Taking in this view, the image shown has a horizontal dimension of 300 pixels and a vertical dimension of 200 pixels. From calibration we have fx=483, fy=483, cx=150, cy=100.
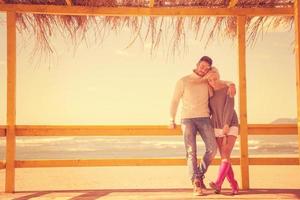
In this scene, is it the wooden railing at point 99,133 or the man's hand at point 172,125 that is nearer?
the man's hand at point 172,125

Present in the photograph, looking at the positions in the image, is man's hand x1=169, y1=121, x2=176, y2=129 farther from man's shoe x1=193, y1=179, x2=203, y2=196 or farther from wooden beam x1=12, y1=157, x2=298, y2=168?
man's shoe x1=193, y1=179, x2=203, y2=196

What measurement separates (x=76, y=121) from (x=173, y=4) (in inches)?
1371

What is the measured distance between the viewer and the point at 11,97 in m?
6.28

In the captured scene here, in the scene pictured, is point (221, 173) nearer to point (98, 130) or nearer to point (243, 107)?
point (243, 107)

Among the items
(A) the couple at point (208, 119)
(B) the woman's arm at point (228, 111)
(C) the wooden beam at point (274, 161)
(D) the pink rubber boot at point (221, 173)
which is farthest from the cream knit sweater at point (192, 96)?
(C) the wooden beam at point (274, 161)

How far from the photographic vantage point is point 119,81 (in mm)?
45656

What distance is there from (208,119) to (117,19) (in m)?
1.93

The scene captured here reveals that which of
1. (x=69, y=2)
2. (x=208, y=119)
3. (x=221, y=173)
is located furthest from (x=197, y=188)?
(x=69, y=2)

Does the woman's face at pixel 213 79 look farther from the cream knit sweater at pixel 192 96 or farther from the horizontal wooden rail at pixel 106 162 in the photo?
the horizontal wooden rail at pixel 106 162

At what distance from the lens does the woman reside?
5.78m

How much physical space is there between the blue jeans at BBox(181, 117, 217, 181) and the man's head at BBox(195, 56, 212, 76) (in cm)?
57

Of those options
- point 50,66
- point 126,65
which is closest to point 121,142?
point 126,65

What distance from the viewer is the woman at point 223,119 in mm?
5777

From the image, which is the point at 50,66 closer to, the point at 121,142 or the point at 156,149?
the point at 156,149
